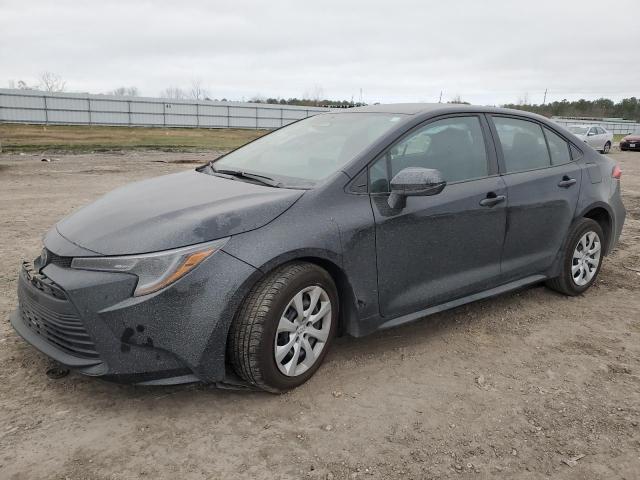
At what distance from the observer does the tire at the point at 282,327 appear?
9.09ft

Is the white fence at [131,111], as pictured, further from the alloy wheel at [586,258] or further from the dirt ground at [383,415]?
the dirt ground at [383,415]

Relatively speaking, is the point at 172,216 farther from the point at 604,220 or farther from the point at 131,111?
the point at 131,111

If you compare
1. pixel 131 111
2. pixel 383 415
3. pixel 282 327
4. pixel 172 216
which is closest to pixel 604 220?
pixel 383 415

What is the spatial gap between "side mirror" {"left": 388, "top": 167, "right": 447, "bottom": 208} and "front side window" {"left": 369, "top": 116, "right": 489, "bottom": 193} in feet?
0.55

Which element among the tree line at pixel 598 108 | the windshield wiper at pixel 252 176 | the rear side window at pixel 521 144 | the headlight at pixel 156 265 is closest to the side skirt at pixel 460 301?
the rear side window at pixel 521 144

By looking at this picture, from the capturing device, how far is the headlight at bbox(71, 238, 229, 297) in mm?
2602

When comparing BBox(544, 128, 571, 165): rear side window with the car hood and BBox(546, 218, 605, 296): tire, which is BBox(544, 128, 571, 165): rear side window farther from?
the car hood

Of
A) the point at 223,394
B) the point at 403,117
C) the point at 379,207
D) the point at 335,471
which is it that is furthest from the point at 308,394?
the point at 403,117

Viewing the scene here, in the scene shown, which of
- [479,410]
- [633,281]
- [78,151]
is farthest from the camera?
[78,151]

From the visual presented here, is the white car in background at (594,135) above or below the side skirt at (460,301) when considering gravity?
above

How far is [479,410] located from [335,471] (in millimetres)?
966

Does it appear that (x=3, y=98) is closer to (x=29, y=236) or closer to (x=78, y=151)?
(x=78, y=151)

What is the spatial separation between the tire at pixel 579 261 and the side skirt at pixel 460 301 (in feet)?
0.88

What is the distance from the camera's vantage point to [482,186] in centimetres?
384
